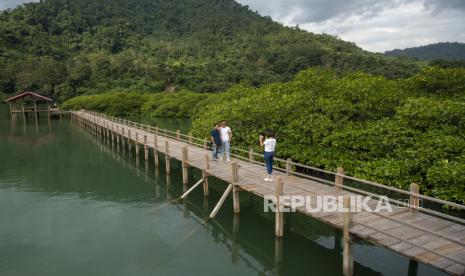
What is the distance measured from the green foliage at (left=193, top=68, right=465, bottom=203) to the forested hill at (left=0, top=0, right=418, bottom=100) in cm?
6120

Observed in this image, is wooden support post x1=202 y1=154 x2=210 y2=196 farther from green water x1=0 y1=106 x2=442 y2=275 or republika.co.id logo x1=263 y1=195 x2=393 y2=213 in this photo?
republika.co.id logo x1=263 y1=195 x2=393 y2=213

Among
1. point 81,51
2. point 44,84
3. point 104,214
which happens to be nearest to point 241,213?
point 104,214

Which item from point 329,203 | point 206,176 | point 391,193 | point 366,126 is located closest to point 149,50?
point 206,176

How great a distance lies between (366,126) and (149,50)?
433 feet

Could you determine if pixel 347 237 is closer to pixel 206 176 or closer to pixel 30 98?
pixel 206 176

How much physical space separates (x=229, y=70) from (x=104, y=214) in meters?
91.2

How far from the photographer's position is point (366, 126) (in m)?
20.0

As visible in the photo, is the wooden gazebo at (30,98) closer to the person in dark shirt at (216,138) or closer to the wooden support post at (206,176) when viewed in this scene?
the person in dark shirt at (216,138)

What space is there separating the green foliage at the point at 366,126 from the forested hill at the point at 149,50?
61197 millimetres

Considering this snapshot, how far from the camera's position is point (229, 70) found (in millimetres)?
106250

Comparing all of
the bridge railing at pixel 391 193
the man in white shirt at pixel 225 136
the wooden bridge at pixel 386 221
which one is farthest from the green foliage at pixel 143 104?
the wooden bridge at pixel 386 221

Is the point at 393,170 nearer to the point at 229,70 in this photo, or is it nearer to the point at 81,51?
the point at 229,70

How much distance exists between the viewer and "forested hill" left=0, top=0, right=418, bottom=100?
94.7 m

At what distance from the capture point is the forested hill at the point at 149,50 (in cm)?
9469
